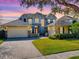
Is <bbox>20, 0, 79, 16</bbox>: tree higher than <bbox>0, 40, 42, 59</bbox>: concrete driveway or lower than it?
higher

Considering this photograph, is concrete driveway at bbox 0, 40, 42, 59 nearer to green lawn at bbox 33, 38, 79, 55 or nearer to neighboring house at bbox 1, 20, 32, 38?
green lawn at bbox 33, 38, 79, 55

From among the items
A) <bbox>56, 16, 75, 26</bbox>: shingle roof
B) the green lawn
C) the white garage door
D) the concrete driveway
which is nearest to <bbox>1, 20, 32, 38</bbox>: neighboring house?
the white garage door

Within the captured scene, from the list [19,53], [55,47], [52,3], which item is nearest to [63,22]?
[55,47]

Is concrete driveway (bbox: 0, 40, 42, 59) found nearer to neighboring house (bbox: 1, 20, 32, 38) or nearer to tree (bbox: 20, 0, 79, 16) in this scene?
tree (bbox: 20, 0, 79, 16)

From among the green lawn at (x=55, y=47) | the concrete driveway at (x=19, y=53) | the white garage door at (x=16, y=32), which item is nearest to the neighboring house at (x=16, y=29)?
the white garage door at (x=16, y=32)

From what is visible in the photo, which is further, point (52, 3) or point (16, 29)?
point (16, 29)

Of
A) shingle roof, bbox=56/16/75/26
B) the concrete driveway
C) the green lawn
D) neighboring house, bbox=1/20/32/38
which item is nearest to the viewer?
the concrete driveway

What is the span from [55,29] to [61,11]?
36032mm

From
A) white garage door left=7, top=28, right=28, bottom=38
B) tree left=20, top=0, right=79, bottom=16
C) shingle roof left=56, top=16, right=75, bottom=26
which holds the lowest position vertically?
white garage door left=7, top=28, right=28, bottom=38

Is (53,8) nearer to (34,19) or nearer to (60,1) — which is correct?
(60,1)

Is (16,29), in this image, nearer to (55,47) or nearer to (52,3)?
(55,47)

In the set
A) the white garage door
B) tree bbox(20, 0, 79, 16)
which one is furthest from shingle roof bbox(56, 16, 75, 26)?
tree bbox(20, 0, 79, 16)

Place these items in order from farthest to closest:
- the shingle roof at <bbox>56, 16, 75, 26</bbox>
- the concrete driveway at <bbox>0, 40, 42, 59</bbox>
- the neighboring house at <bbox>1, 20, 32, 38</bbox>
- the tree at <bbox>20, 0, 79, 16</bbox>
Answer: the shingle roof at <bbox>56, 16, 75, 26</bbox> → the neighboring house at <bbox>1, 20, 32, 38</bbox> → the concrete driveway at <bbox>0, 40, 42, 59</bbox> → the tree at <bbox>20, 0, 79, 16</bbox>

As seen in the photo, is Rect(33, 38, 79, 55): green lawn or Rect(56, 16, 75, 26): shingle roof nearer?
Rect(33, 38, 79, 55): green lawn
